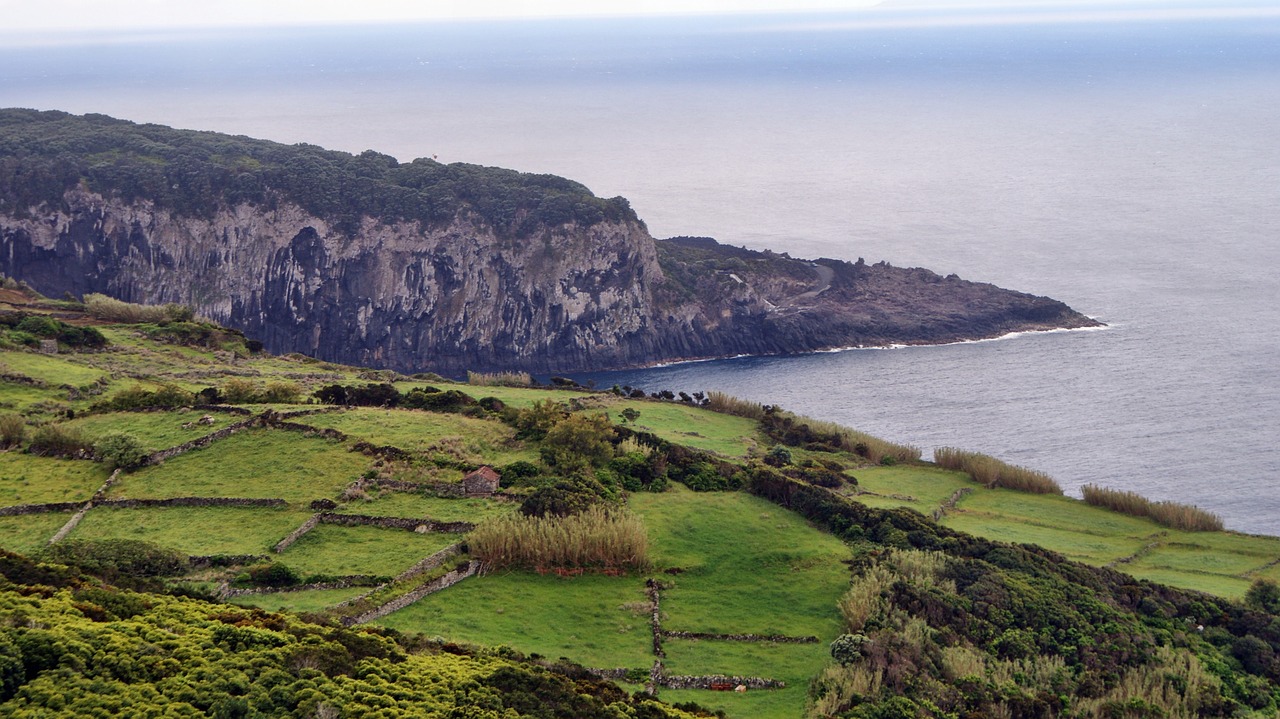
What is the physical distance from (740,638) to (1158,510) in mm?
39920

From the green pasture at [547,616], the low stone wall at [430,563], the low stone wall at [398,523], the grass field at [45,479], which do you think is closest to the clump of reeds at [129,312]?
the grass field at [45,479]

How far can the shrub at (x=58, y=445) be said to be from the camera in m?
63.1

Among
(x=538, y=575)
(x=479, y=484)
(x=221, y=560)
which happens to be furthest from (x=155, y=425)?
(x=538, y=575)

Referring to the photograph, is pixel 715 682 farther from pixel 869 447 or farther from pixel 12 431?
pixel 869 447

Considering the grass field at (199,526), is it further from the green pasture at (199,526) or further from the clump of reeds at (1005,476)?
the clump of reeds at (1005,476)

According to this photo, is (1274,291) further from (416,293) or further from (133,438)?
(133,438)

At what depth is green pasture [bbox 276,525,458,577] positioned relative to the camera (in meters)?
52.6

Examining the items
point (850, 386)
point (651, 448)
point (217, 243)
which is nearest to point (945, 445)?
point (850, 386)

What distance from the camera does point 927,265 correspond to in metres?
171

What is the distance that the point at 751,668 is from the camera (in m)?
49.2

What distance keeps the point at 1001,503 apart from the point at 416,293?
8455cm

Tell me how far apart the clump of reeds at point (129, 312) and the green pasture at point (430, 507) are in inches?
2125

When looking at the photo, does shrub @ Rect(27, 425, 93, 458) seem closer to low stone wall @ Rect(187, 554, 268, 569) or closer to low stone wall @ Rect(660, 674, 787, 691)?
low stone wall @ Rect(187, 554, 268, 569)

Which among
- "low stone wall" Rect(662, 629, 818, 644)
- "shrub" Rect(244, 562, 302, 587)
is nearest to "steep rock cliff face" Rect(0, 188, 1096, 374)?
"low stone wall" Rect(662, 629, 818, 644)
